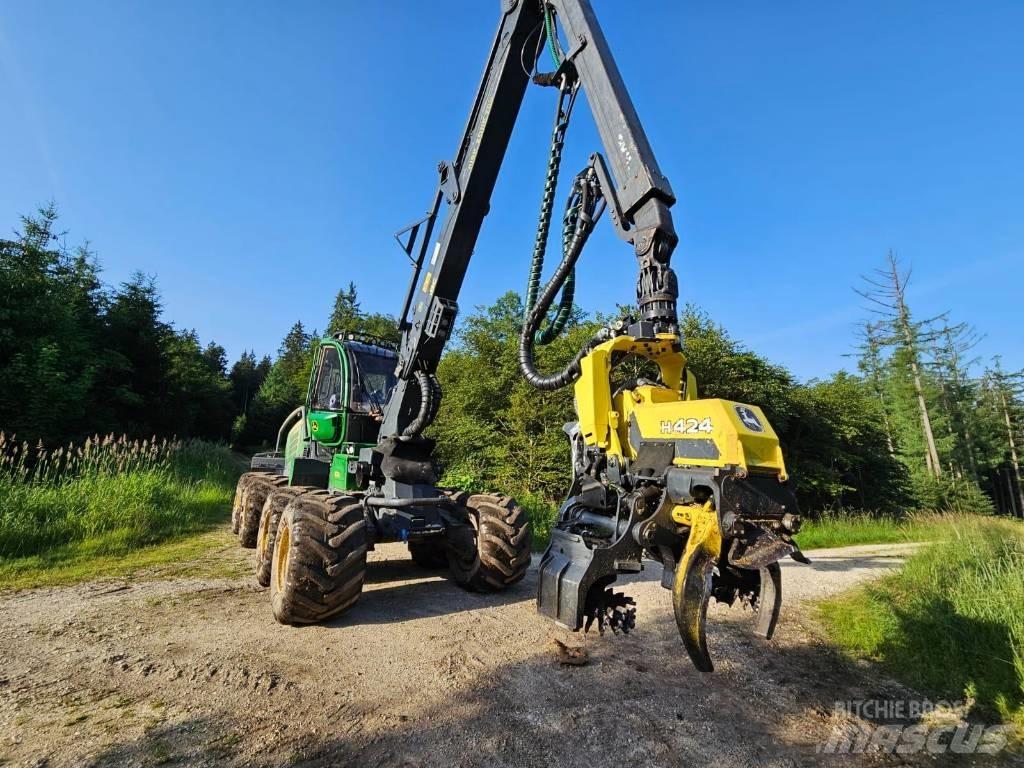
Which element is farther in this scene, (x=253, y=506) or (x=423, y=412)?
(x=253, y=506)

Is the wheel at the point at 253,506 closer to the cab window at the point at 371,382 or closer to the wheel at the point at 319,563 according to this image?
the cab window at the point at 371,382

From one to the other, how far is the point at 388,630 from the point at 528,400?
13.1 meters

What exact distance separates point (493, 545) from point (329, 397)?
3224 millimetres

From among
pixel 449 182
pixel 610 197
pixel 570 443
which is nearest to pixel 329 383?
pixel 449 182

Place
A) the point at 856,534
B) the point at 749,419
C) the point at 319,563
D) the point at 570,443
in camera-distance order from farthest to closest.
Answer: the point at 856,534 < the point at 570,443 < the point at 319,563 < the point at 749,419

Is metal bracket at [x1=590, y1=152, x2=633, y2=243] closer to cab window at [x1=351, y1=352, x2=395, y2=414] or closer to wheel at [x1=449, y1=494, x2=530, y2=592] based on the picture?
wheel at [x1=449, y1=494, x2=530, y2=592]

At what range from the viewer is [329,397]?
24.0ft

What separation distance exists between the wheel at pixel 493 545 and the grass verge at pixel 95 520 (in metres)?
4.31

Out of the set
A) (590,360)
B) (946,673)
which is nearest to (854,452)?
(946,673)

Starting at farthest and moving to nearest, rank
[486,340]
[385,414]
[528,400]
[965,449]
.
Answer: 1. [965,449]
2. [486,340]
3. [528,400]
4. [385,414]

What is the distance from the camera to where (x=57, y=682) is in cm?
347

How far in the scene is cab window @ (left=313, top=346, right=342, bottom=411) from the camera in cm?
714

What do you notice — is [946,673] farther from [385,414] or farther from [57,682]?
[57,682]

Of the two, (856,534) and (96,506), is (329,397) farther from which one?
(856,534)
